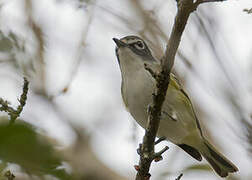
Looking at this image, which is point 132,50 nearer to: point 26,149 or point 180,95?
point 180,95

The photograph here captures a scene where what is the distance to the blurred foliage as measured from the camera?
469mm

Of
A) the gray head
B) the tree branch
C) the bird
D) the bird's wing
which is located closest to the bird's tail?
the bird

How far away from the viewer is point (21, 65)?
161cm

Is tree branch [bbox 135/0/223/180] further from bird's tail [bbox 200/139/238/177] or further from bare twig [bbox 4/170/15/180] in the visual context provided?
bird's tail [bbox 200/139/238/177]

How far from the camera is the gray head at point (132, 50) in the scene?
355 cm

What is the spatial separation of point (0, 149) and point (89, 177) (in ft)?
11.2

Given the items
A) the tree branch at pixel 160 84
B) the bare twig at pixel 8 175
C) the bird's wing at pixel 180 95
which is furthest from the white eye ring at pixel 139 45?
the bare twig at pixel 8 175

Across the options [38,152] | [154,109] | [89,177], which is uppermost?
[89,177]

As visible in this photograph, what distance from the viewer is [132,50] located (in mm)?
3613

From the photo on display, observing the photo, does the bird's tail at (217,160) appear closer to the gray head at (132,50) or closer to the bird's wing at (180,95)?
the bird's wing at (180,95)

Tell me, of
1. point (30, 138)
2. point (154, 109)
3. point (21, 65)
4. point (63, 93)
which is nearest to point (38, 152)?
point (30, 138)

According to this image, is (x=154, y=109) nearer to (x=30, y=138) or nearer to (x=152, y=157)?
(x=152, y=157)

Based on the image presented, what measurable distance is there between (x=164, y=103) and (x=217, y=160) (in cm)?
95

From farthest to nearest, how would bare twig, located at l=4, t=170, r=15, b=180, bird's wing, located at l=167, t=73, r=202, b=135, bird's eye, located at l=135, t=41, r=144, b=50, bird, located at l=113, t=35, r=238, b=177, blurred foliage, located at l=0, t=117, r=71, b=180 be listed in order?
bird's eye, located at l=135, t=41, r=144, b=50, bird's wing, located at l=167, t=73, r=202, b=135, bird, located at l=113, t=35, r=238, b=177, bare twig, located at l=4, t=170, r=15, b=180, blurred foliage, located at l=0, t=117, r=71, b=180
